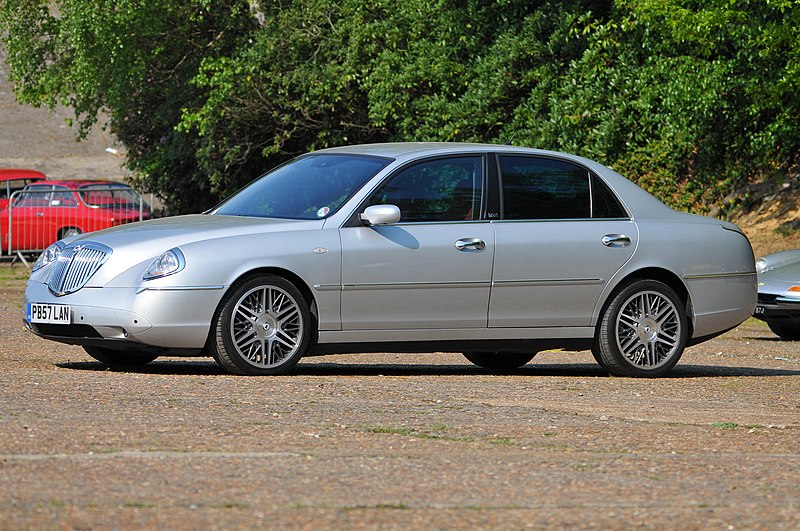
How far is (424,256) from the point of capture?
9.87 m

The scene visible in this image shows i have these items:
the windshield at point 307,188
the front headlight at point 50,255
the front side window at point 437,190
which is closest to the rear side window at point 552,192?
the front side window at point 437,190

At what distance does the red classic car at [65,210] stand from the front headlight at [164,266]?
64.9 ft

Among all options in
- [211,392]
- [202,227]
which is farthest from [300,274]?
[211,392]

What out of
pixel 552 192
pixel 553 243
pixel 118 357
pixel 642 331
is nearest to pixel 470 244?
pixel 553 243

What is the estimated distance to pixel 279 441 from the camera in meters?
6.57

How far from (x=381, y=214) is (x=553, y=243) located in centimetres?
139

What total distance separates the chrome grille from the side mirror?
1.69 m

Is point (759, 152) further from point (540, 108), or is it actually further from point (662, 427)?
point (662, 427)

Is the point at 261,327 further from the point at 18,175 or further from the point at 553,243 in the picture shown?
the point at 18,175

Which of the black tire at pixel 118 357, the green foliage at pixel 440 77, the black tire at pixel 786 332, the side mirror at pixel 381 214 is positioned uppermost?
the green foliage at pixel 440 77

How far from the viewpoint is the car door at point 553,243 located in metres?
10.2

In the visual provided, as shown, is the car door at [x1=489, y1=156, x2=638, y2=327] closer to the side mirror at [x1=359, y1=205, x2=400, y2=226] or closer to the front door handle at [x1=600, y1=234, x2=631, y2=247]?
the front door handle at [x1=600, y1=234, x2=631, y2=247]

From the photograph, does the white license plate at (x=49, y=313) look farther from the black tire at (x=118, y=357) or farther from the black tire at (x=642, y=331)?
the black tire at (x=642, y=331)

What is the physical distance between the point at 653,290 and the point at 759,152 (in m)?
14.6
